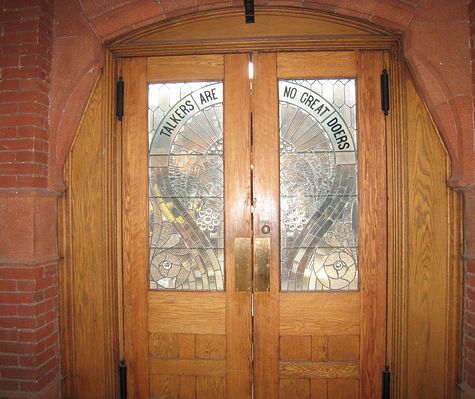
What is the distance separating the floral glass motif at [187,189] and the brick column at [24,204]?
2.20 feet

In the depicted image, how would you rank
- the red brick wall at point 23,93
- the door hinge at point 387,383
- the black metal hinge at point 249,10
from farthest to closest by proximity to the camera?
the door hinge at point 387,383, the red brick wall at point 23,93, the black metal hinge at point 249,10

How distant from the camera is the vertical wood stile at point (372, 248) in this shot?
2.02 m

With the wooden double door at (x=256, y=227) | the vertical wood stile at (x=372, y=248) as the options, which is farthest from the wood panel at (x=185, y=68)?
the vertical wood stile at (x=372, y=248)

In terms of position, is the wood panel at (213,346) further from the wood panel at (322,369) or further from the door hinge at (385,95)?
the door hinge at (385,95)

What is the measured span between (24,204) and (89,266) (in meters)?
0.56

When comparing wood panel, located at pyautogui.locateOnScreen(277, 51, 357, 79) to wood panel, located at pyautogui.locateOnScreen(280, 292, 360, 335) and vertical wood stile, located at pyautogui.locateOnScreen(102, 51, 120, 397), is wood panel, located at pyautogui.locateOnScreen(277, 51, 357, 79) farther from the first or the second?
wood panel, located at pyautogui.locateOnScreen(280, 292, 360, 335)

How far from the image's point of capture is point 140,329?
2098mm

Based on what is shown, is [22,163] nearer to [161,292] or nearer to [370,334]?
[161,292]

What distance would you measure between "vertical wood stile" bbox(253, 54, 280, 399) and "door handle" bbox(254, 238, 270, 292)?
1.1 inches

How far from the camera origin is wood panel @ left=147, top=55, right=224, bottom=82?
2.10 meters

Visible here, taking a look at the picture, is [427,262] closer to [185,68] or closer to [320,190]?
[320,190]

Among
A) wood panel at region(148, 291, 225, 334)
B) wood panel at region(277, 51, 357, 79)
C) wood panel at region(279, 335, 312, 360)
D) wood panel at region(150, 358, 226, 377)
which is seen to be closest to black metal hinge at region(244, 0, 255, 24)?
wood panel at region(277, 51, 357, 79)

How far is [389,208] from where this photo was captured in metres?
2.01

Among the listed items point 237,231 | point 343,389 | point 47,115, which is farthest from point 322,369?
point 47,115
